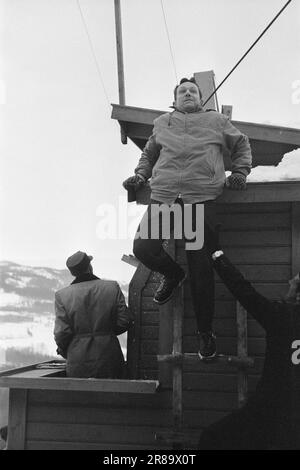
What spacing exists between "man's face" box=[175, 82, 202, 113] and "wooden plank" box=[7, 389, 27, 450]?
277cm

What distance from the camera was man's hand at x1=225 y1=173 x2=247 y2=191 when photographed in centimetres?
406

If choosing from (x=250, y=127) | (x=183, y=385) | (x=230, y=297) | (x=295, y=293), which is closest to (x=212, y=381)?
(x=183, y=385)

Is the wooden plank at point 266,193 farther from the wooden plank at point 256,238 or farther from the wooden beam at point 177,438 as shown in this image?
the wooden beam at point 177,438

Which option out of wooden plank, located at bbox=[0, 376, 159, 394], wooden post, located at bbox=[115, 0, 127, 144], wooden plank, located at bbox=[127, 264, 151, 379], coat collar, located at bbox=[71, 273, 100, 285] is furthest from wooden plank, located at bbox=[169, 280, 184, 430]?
wooden post, located at bbox=[115, 0, 127, 144]

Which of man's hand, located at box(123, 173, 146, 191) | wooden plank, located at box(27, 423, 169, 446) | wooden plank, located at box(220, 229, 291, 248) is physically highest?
man's hand, located at box(123, 173, 146, 191)

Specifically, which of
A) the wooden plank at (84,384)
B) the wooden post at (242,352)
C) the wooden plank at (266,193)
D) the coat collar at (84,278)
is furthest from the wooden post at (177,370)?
the coat collar at (84,278)

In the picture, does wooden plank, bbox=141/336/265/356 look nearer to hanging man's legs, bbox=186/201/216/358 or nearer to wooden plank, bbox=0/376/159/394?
wooden plank, bbox=0/376/159/394

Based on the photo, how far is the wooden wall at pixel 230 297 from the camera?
4594mm

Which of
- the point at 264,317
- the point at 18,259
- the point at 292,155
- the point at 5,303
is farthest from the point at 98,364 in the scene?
the point at 18,259

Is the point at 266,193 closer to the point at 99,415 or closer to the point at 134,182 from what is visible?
the point at 134,182

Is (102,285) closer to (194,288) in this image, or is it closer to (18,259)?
(194,288)

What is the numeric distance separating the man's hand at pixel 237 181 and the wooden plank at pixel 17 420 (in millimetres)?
2562

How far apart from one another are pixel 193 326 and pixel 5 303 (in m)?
60.0

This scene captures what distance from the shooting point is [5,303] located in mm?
62156
